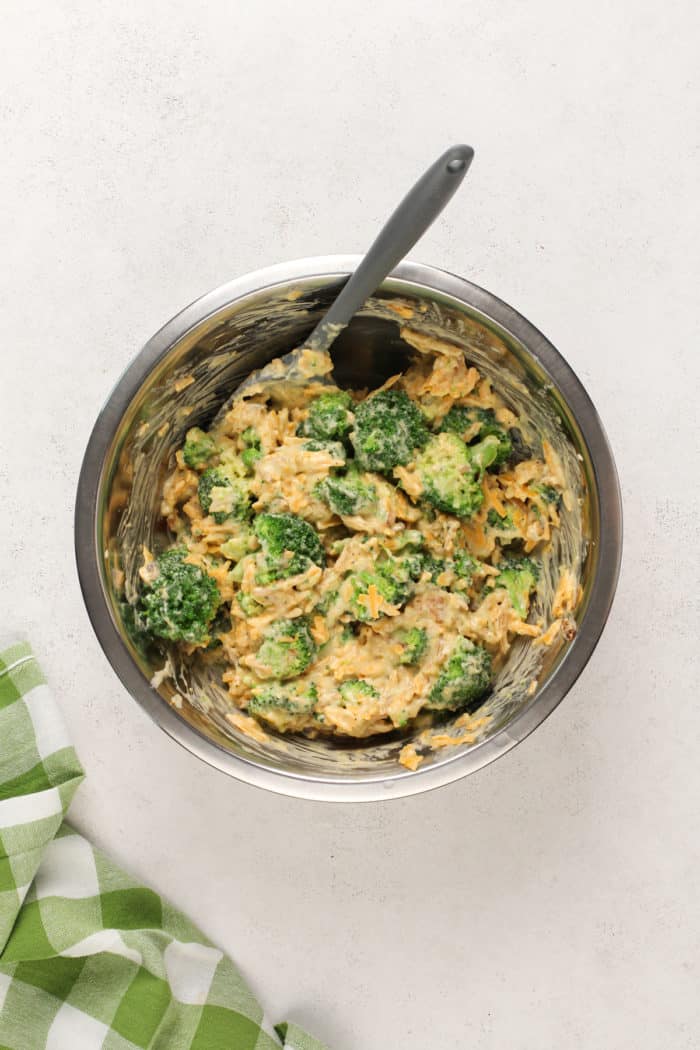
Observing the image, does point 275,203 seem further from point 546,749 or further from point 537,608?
point 546,749

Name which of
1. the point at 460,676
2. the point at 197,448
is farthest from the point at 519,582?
the point at 197,448

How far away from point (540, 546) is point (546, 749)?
619 millimetres

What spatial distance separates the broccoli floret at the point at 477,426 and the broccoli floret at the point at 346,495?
0.87 feet

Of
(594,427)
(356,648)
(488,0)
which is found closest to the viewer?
(594,427)

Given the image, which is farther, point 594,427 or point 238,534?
point 238,534

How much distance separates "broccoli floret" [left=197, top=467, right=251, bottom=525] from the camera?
88.8 inches

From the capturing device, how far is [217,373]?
2297 millimetres

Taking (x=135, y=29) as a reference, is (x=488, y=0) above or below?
above

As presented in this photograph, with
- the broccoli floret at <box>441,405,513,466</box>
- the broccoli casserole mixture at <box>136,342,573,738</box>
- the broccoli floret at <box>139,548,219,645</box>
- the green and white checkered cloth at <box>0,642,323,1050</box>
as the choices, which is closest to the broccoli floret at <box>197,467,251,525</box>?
the broccoli casserole mixture at <box>136,342,573,738</box>

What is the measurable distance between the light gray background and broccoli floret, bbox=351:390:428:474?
1.62 feet

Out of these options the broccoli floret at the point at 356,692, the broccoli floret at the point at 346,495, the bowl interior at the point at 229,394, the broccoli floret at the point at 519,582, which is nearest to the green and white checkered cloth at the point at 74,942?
the bowl interior at the point at 229,394

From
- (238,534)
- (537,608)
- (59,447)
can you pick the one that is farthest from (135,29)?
(537,608)

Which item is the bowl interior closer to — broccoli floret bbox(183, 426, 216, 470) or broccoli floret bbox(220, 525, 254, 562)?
broccoli floret bbox(183, 426, 216, 470)

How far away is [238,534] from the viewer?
7.48 ft
